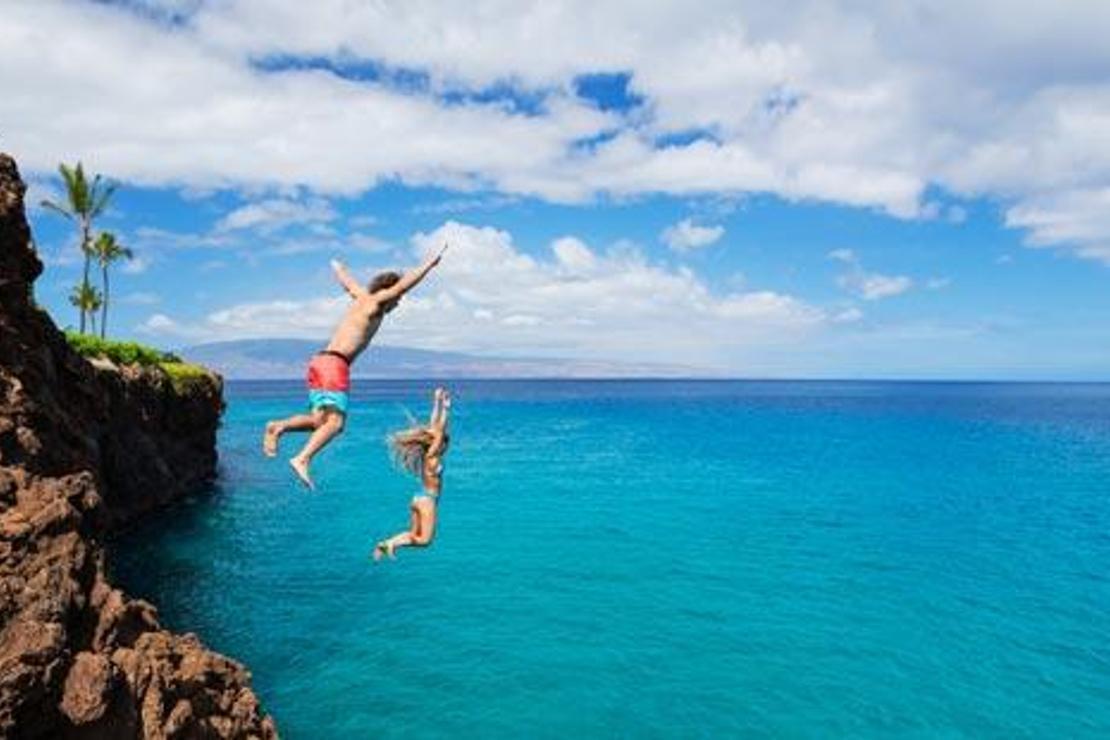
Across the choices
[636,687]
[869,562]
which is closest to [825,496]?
[869,562]

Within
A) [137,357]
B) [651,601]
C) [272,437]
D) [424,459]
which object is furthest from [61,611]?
[137,357]

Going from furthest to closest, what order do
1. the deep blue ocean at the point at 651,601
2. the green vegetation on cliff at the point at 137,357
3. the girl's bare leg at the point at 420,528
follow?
Answer: the green vegetation on cliff at the point at 137,357 → the deep blue ocean at the point at 651,601 → the girl's bare leg at the point at 420,528

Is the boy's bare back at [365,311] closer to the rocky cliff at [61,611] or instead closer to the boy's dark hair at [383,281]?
the boy's dark hair at [383,281]

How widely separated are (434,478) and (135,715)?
23.6 ft

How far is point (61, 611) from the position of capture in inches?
555

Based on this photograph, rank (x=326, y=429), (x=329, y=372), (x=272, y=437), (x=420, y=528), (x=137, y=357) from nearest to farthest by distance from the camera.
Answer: (x=329, y=372) < (x=326, y=429) < (x=272, y=437) < (x=420, y=528) < (x=137, y=357)

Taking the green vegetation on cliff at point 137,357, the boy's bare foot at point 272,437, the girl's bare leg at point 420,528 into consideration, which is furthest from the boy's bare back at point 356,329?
the green vegetation on cliff at point 137,357

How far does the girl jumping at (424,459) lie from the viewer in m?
12.1

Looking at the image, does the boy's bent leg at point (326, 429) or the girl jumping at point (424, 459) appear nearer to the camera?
the boy's bent leg at point (326, 429)

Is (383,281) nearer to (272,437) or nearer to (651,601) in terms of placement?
(272,437)

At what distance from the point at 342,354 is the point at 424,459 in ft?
8.15

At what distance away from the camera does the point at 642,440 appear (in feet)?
386

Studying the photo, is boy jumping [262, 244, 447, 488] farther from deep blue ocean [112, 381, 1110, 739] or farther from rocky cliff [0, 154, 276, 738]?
deep blue ocean [112, 381, 1110, 739]

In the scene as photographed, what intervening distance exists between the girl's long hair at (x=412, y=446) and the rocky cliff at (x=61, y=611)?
6.38m
